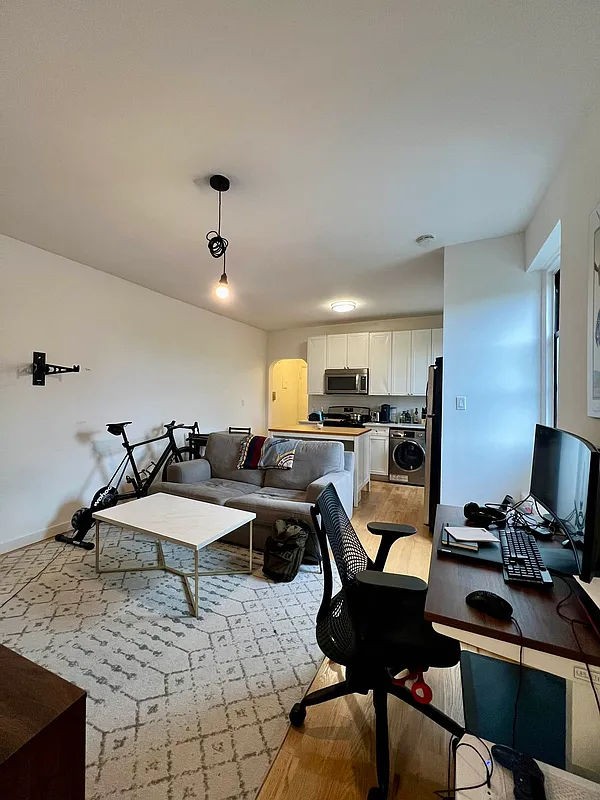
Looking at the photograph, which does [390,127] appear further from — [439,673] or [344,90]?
[439,673]


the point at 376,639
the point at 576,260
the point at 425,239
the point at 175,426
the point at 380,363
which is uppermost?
the point at 425,239

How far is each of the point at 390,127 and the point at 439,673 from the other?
274 cm

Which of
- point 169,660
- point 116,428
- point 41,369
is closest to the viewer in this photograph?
point 169,660

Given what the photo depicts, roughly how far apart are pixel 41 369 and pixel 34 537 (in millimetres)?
1523

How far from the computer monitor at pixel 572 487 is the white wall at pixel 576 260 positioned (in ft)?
0.79

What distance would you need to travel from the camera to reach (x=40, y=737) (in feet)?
2.10

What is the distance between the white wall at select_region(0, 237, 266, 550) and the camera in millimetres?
3164

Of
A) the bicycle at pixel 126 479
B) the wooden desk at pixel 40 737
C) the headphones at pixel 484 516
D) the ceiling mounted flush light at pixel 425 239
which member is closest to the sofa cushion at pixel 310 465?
the bicycle at pixel 126 479

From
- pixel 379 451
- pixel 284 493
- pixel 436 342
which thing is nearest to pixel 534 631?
pixel 284 493

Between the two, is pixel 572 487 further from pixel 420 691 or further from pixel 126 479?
pixel 126 479

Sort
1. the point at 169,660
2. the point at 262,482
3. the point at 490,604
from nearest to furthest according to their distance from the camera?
1. the point at 490,604
2. the point at 169,660
3. the point at 262,482

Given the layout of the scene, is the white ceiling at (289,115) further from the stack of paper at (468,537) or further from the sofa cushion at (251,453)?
the sofa cushion at (251,453)

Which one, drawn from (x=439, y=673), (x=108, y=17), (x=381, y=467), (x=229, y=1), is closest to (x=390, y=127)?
(x=229, y=1)

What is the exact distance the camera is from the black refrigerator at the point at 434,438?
3.61 m
